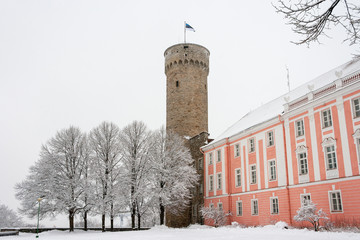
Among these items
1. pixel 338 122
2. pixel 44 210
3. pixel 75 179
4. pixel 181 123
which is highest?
pixel 181 123

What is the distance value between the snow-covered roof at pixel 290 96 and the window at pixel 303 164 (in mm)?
4246

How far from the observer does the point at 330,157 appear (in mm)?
21734

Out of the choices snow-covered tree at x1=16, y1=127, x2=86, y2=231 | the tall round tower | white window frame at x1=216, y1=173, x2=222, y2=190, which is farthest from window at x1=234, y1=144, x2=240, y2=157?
snow-covered tree at x1=16, y1=127, x2=86, y2=231

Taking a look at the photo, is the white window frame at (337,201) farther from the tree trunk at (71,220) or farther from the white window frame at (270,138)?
the tree trunk at (71,220)

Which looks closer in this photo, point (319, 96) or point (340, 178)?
point (340, 178)

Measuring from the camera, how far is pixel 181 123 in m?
43.6

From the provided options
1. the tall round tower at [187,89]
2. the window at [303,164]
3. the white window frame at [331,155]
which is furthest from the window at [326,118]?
the tall round tower at [187,89]

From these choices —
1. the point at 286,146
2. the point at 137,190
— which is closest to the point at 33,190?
the point at 137,190

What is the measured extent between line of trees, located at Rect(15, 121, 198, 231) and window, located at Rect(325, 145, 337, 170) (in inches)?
595

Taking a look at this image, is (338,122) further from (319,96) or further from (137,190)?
(137,190)

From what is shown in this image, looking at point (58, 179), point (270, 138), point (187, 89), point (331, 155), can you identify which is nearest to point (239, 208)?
point (270, 138)

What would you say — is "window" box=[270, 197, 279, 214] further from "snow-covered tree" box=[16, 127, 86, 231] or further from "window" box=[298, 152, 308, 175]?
"snow-covered tree" box=[16, 127, 86, 231]

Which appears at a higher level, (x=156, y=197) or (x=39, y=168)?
(x=39, y=168)

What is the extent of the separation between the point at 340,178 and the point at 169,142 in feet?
64.3
